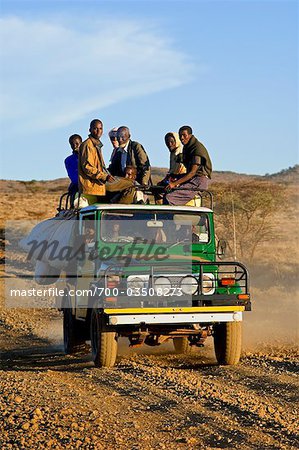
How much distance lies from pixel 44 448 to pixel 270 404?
2532mm

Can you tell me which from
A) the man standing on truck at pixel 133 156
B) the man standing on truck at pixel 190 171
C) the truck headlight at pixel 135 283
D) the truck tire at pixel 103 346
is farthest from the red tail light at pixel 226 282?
the man standing on truck at pixel 133 156

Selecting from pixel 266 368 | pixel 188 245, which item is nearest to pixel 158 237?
pixel 188 245

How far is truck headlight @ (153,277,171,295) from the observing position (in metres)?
9.96

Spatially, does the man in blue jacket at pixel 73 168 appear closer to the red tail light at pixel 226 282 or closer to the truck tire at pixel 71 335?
the truck tire at pixel 71 335

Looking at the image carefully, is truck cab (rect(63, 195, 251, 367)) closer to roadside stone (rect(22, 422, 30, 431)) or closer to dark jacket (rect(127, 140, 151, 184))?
dark jacket (rect(127, 140, 151, 184))

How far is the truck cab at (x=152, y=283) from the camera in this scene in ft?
32.1

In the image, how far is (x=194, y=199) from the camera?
11680mm

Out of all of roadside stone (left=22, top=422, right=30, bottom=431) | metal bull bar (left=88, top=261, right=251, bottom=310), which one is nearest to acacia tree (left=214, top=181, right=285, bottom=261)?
metal bull bar (left=88, top=261, right=251, bottom=310)

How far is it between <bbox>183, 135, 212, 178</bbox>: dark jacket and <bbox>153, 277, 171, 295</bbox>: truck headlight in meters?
2.17

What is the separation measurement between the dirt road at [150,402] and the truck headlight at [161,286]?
36.8 inches

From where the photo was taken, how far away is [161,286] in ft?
32.8

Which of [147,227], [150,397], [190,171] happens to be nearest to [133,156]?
[190,171]

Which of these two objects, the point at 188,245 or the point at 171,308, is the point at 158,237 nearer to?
the point at 188,245

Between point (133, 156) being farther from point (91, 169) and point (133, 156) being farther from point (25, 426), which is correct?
point (25, 426)
